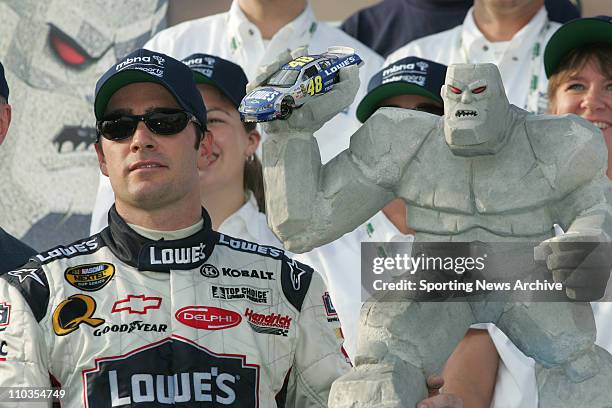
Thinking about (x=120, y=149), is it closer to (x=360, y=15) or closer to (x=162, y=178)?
(x=162, y=178)

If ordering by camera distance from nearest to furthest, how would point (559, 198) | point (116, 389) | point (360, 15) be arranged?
point (559, 198) → point (116, 389) → point (360, 15)

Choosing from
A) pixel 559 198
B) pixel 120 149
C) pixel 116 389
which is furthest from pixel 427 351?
pixel 120 149

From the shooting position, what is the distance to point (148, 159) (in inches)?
147

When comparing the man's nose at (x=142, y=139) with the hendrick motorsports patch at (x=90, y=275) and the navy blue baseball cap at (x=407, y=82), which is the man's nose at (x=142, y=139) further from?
the navy blue baseball cap at (x=407, y=82)

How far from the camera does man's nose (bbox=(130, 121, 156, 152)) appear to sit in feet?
12.2

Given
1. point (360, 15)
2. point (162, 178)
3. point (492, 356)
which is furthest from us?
point (360, 15)

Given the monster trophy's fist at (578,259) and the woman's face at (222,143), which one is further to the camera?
the woman's face at (222,143)

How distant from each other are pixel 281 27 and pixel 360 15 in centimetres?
59

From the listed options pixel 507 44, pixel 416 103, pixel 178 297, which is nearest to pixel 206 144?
pixel 178 297

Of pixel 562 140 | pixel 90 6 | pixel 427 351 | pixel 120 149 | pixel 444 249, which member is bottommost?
pixel 427 351

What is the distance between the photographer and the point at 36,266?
3.65 m

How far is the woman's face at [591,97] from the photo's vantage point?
4.37m

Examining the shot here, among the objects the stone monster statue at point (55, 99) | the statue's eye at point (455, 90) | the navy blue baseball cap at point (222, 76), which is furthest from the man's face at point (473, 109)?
the stone monster statue at point (55, 99)

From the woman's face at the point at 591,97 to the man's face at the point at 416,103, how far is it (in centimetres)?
53
